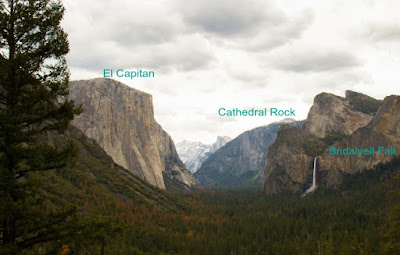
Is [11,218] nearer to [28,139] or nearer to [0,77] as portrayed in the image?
[28,139]

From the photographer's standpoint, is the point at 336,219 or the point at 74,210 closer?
the point at 74,210

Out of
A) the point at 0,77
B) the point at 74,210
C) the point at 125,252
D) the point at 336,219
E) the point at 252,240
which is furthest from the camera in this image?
the point at 336,219

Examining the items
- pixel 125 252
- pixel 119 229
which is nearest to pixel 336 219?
pixel 125 252

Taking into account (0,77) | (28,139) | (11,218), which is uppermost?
(0,77)

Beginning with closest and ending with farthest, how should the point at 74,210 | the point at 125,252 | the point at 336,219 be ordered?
the point at 74,210, the point at 125,252, the point at 336,219

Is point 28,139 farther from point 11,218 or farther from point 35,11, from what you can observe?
point 35,11

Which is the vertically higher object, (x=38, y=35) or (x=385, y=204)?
(x=38, y=35)
